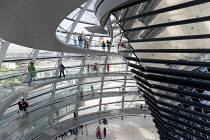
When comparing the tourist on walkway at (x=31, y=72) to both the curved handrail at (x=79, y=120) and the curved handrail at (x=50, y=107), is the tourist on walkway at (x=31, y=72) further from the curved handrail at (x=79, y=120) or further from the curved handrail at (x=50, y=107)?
the curved handrail at (x=79, y=120)

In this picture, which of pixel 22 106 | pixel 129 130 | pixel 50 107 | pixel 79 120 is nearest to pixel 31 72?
pixel 22 106

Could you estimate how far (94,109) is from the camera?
2280 cm

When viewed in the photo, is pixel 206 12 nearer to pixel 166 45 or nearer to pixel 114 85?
pixel 166 45

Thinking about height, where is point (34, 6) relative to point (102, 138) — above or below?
above

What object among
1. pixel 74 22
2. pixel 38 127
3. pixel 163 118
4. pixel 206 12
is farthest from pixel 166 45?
pixel 38 127

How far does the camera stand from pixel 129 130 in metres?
20.2

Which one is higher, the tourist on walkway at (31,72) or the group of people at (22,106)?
the tourist on walkway at (31,72)

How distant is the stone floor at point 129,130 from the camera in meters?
18.6

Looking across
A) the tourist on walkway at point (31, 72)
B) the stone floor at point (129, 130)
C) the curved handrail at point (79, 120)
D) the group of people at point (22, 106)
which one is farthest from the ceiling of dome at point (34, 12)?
the stone floor at point (129, 130)

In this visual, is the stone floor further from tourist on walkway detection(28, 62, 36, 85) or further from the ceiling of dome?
the ceiling of dome

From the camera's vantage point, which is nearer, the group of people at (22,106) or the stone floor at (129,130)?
the group of people at (22,106)

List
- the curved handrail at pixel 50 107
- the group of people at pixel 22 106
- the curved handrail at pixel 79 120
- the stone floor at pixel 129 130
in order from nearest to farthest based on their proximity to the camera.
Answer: the curved handrail at pixel 50 107 < the group of people at pixel 22 106 < the curved handrail at pixel 79 120 < the stone floor at pixel 129 130

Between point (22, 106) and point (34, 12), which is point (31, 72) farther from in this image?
point (34, 12)

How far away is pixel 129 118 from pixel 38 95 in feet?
43.0
